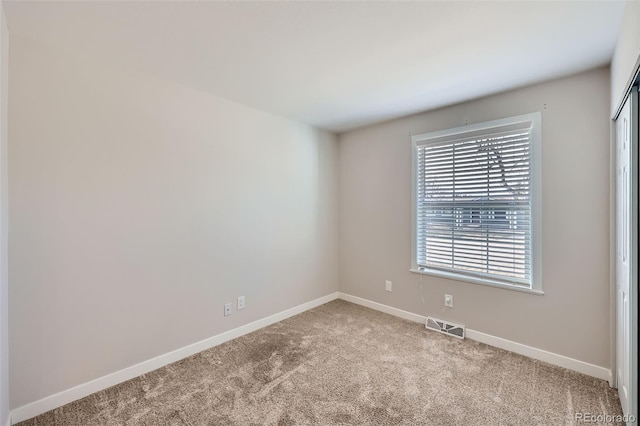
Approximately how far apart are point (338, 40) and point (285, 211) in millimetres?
1964

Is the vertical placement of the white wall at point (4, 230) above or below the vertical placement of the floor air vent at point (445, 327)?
above

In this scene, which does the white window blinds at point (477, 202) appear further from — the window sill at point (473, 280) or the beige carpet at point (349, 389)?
the beige carpet at point (349, 389)

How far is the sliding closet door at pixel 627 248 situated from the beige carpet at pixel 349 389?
33cm

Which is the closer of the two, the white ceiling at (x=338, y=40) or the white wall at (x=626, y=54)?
the white wall at (x=626, y=54)

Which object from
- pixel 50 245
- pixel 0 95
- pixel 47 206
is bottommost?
pixel 50 245

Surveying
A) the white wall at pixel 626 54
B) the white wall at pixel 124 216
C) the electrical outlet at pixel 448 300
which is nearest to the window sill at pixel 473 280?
the electrical outlet at pixel 448 300

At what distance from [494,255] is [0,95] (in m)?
3.66

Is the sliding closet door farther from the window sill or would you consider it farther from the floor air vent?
the floor air vent

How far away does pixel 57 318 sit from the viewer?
192cm

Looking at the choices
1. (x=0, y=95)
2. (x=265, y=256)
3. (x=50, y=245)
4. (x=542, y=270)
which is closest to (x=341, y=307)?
(x=265, y=256)

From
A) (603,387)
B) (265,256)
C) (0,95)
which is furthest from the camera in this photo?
(265,256)

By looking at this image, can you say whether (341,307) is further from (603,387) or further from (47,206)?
(47,206)

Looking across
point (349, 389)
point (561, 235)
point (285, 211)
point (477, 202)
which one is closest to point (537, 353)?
point (561, 235)

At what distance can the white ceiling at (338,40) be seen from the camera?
156cm
